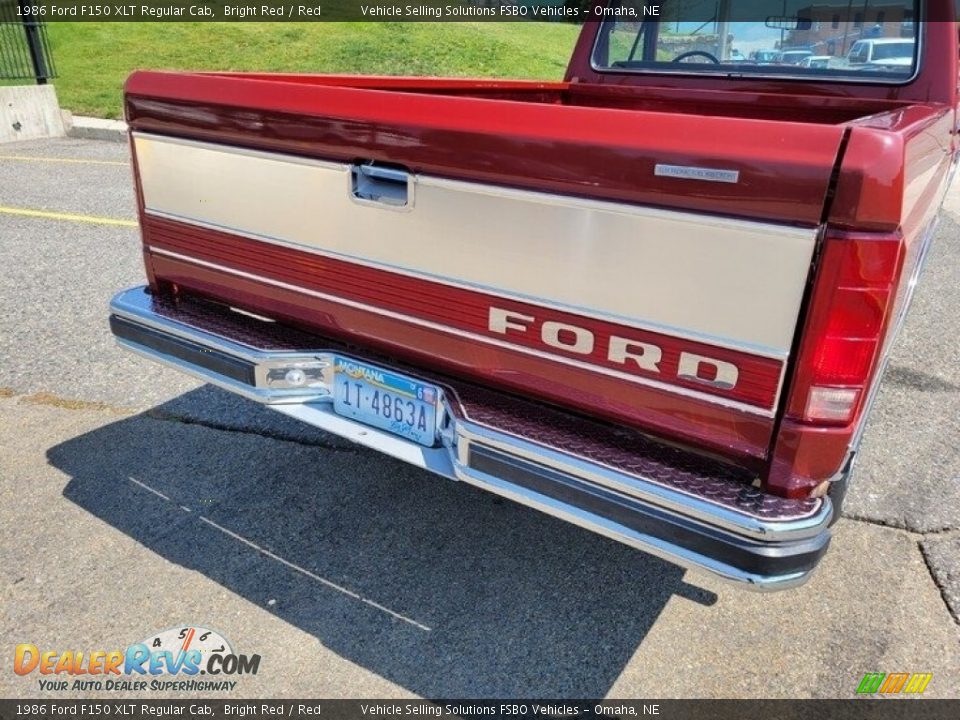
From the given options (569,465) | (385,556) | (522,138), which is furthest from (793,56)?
(385,556)

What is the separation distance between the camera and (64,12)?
757 inches

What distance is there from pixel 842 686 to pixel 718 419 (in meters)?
1.05

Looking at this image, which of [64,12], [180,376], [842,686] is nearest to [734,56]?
[842,686]

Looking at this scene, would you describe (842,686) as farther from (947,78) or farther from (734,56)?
(734,56)

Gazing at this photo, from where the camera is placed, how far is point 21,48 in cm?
1152

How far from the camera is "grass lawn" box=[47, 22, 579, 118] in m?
14.9

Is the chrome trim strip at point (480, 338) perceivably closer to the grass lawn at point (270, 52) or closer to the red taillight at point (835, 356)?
the red taillight at point (835, 356)

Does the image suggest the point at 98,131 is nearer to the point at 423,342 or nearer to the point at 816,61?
the point at 816,61

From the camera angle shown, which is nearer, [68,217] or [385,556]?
[385,556]

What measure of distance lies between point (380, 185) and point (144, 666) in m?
1.60

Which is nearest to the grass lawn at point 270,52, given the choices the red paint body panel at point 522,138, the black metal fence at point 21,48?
the black metal fence at point 21,48

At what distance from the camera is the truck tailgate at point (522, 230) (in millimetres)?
1769

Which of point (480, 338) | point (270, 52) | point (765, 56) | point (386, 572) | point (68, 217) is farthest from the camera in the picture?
point (270, 52)

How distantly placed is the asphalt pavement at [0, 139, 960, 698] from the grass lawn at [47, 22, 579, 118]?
11.3 m
